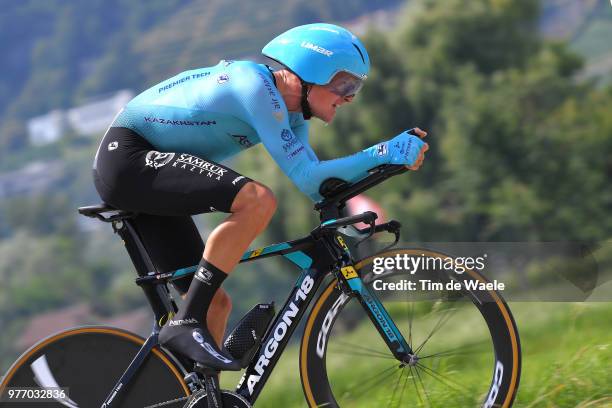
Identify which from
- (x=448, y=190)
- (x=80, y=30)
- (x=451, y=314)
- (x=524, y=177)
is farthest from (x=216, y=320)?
(x=80, y=30)

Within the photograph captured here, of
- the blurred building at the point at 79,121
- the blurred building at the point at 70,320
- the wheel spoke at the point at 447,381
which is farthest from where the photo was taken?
the blurred building at the point at 79,121

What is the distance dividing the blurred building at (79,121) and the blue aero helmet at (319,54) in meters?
165

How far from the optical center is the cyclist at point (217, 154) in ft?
13.1

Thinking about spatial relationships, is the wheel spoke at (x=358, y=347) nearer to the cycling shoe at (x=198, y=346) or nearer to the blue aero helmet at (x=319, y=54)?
the cycling shoe at (x=198, y=346)

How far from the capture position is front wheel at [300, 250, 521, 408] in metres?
4.18

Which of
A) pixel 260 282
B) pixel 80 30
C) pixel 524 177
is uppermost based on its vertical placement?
pixel 80 30

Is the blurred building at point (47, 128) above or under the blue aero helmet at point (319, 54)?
above

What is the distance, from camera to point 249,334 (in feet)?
13.8

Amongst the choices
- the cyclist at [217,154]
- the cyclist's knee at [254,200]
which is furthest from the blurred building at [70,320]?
the cyclist's knee at [254,200]

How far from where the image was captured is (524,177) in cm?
5700

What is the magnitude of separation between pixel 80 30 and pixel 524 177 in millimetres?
153151

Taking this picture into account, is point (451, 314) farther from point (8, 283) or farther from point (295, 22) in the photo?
point (295, 22)

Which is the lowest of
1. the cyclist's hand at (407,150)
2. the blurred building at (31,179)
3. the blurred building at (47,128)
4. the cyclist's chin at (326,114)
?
the cyclist's hand at (407,150)

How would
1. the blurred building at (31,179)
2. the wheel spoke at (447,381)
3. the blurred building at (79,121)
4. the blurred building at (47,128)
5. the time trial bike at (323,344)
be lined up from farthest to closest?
the blurred building at (79,121) → the blurred building at (47,128) → the blurred building at (31,179) → the wheel spoke at (447,381) → the time trial bike at (323,344)
